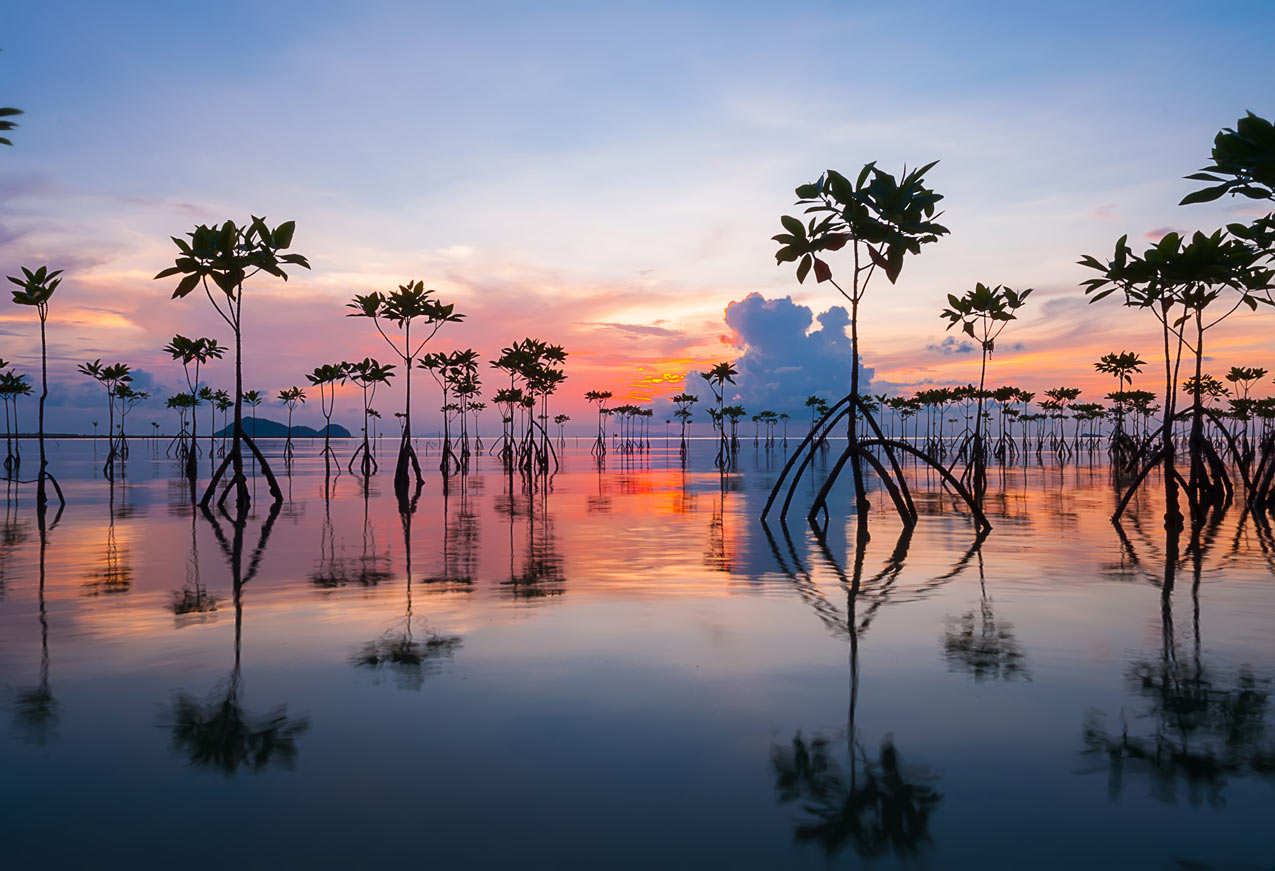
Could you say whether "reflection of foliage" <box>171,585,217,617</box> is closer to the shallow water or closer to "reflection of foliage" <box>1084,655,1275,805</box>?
the shallow water

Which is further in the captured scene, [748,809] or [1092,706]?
[1092,706]

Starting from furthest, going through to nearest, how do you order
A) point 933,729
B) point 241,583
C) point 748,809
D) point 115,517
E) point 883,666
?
1. point 115,517
2. point 241,583
3. point 883,666
4. point 933,729
5. point 748,809

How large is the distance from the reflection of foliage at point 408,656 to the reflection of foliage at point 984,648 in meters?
4.97

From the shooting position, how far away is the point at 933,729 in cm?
579

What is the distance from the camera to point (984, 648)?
319 inches

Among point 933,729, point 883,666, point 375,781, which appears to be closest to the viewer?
point 375,781

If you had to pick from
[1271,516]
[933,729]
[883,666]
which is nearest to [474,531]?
[883,666]

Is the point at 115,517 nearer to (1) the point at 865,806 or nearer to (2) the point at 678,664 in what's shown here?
(2) the point at 678,664

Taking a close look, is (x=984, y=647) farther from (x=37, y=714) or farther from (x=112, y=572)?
(x=112, y=572)

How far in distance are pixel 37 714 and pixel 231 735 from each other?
70.4 inches

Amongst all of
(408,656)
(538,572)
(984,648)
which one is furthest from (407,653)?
(984,648)

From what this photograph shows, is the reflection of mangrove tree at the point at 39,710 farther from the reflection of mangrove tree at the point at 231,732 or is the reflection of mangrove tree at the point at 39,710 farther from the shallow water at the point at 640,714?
the reflection of mangrove tree at the point at 231,732

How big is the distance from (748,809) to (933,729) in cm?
196

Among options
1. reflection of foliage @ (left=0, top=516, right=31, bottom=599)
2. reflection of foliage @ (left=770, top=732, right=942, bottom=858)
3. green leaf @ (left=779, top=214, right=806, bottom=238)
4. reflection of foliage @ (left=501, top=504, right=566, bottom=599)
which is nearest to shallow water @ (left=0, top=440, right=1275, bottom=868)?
reflection of foliage @ (left=770, top=732, right=942, bottom=858)
